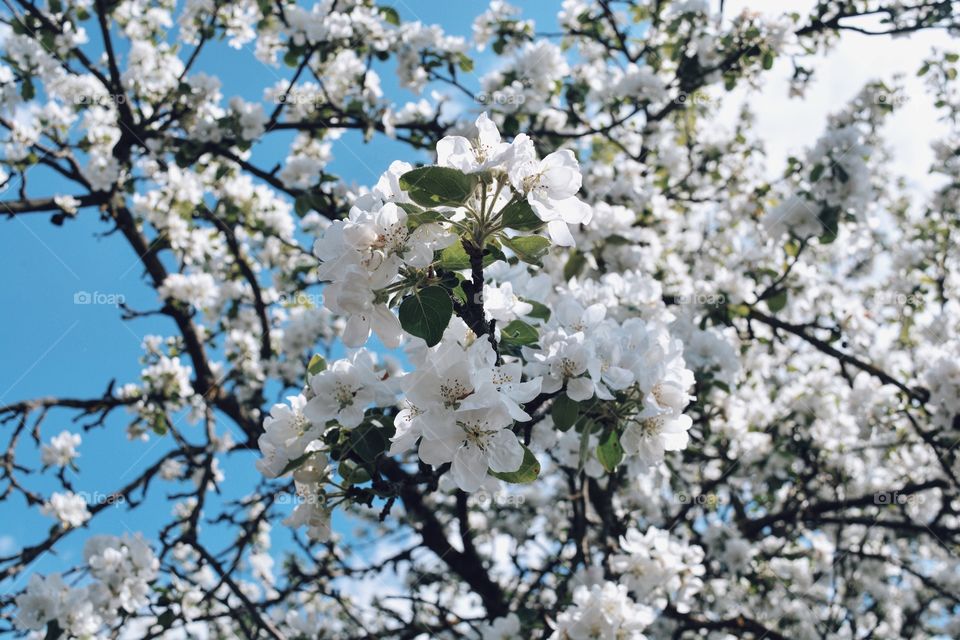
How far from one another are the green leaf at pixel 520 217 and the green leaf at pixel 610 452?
65cm

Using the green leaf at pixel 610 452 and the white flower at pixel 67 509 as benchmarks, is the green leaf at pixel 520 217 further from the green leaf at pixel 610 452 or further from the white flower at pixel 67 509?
the white flower at pixel 67 509

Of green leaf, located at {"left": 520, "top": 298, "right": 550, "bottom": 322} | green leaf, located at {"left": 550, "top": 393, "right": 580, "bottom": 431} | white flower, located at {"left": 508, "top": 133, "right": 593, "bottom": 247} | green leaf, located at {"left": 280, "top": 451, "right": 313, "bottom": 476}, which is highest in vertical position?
green leaf, located at {"left": 520, "top": 298, "right": 550, "bottom": 322}

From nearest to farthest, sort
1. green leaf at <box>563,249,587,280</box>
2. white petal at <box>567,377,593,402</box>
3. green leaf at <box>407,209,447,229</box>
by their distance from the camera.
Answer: green leaf at <box>407,209,447,229</box> < white petal at <box>567,377,593,402</box> < green leaf at <box>563,249,587,280</box>

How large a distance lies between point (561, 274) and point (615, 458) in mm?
2015

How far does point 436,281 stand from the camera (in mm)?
1344

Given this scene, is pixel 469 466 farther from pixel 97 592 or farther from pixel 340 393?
pixel 97 592

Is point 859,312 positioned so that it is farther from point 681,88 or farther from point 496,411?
point 496,411

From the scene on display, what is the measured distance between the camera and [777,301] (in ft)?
12.0

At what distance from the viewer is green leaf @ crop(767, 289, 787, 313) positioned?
3656mm

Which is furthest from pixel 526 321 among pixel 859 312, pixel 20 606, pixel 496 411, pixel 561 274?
pixel 859 312

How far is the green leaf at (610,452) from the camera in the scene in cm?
173

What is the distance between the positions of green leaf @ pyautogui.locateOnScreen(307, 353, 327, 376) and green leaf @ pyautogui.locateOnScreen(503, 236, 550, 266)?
0.58m

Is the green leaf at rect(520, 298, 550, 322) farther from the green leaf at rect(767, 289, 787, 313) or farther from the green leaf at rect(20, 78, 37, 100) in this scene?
the green leaf at rect(20, 78, 37, 100)

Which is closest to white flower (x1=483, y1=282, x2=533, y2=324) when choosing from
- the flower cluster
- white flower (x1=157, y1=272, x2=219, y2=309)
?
the flower cluster
